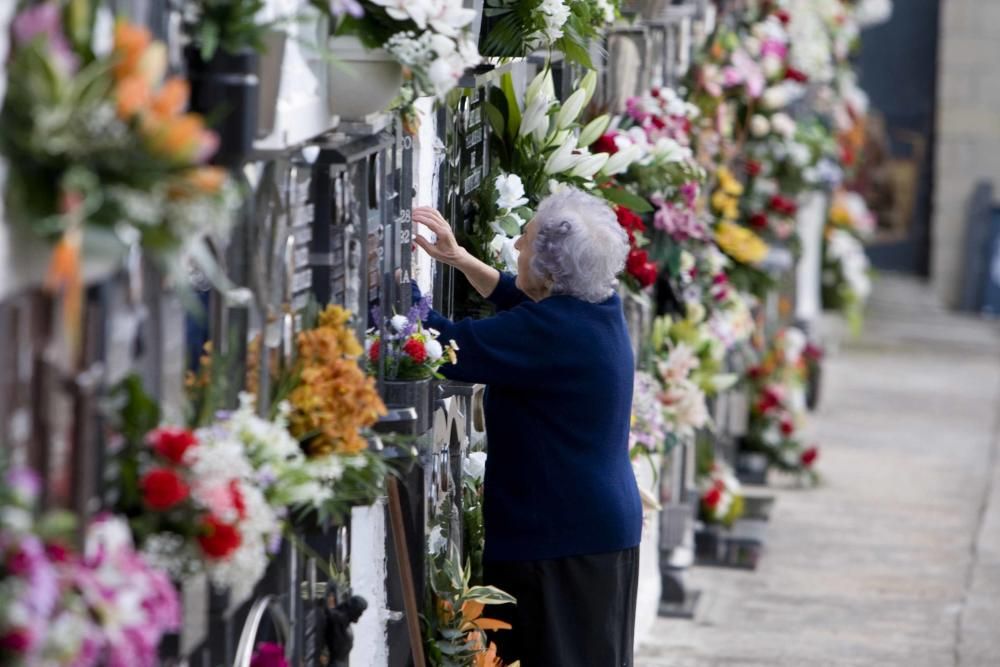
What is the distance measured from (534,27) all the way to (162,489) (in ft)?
7.88

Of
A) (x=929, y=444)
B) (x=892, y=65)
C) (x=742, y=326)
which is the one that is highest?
(x=892, y=65)

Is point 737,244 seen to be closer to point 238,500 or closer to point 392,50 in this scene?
point 392,50

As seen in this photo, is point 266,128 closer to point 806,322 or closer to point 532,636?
point 532,636

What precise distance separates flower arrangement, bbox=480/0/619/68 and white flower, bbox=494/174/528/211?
326 mm

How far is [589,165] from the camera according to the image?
475 cm

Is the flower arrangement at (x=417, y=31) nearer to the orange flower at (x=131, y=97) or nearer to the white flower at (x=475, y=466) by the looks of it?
the orange flower at (x=131, y=97)

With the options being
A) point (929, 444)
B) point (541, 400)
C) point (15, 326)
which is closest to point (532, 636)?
point (541, 400)

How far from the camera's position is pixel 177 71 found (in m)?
2.62

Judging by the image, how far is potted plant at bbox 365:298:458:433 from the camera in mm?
3838

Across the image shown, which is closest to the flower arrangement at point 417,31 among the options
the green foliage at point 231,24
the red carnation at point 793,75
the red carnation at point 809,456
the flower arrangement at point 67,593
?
the green foliage at point 231,24

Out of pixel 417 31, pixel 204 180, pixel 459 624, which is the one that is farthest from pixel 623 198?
pixel 204 180

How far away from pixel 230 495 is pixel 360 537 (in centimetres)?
152

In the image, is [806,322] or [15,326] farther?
[806,322]

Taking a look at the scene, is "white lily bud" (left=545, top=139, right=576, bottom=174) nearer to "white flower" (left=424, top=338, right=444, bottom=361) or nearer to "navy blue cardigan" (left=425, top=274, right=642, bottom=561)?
"navy blue cardigan" (left=425, top=274, right=642, bottom=561)
